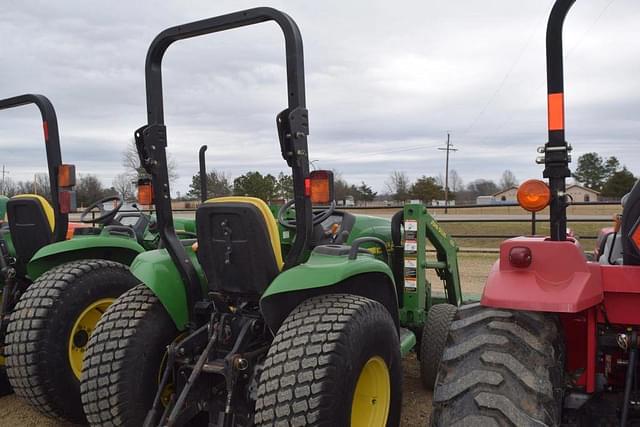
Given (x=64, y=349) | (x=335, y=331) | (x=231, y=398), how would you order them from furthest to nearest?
1. (x=64, y=349)
2. (x=231, y=398)
3. (x=335, y=331)

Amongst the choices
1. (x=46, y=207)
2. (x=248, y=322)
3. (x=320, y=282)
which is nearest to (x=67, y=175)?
(x=46, y=207)

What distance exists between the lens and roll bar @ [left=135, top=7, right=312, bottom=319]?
2.94 meters

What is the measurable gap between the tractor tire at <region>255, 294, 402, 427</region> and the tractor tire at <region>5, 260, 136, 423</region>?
191 cm

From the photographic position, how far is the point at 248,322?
3.13 metres

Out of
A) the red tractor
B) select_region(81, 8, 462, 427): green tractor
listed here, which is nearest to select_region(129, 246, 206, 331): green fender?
select_region(81, 8, 462, 427): green tractor

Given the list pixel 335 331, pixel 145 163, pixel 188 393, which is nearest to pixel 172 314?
pixel 188 393

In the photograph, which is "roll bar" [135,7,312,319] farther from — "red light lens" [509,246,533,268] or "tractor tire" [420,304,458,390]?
"tractor tire" [420,304,458,390]

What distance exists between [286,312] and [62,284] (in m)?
1.83

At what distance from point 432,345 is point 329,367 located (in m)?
2.18

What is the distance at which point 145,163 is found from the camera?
3.23 metres

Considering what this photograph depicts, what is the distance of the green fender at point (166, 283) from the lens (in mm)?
3268

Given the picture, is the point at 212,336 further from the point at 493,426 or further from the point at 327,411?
the point at 493,426

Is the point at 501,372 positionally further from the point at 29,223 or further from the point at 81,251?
the point at 29,223

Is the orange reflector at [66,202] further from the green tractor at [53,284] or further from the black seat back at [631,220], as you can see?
the black seat back at [631,220]
